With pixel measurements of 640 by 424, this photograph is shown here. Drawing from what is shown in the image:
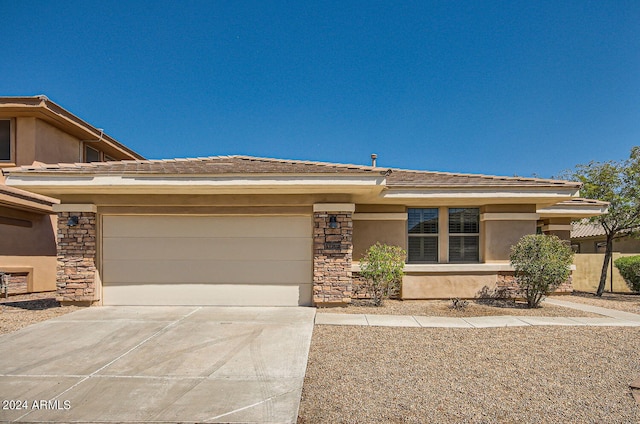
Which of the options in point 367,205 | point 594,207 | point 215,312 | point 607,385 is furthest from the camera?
point 594,207

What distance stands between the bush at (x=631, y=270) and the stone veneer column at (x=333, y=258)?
11.6m

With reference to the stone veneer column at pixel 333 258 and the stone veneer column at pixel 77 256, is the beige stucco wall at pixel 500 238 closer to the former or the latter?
the stone veneer column at pixel 333 258

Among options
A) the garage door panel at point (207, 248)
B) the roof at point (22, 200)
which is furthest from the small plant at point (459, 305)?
the roof at point (22, 200)

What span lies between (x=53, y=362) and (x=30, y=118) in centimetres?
1107

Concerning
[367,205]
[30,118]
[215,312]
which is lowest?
[215,312]

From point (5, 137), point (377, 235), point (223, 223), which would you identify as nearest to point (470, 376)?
point (377, 235)

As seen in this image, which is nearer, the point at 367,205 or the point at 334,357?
the point at 334,357

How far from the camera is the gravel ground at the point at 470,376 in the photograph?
372 cm

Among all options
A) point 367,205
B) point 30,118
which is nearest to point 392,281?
point 367,205

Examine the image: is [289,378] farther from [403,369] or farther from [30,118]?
[30,118]

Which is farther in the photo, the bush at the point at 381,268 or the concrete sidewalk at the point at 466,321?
the bush at the point at 381,268

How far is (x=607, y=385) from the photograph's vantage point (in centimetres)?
441

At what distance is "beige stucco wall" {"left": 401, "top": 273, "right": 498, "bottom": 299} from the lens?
962cm

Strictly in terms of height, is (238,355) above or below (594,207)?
below
